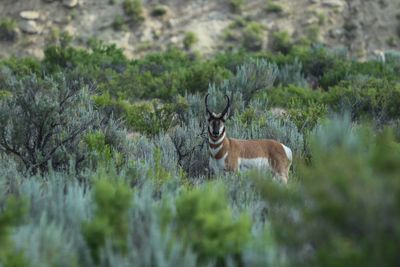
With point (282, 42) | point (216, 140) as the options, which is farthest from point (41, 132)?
point (282, 42)

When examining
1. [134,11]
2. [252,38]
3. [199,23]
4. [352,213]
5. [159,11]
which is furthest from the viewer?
[159,11]

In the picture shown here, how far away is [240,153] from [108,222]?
3705mm

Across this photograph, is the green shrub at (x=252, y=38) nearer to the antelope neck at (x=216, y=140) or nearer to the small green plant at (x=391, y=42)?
the small green plant at (x=391, y=42)

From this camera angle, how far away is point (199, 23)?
26.4m

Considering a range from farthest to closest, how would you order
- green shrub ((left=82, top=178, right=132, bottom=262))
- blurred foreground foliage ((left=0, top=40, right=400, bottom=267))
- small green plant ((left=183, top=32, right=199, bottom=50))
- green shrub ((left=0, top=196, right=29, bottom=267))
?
small green plant ((left=183, top=32, right=199, bottom=50)), green shrub ((left=82, top=178, right=132, bottom=262)), green shrub ((left=0, top=196, right=29, bottom=267)), blurred foreground foliage ((left=0, top=40, right=400, bottom=267))

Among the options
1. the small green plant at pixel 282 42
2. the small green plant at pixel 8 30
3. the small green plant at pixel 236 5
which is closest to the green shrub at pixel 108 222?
the small green plant at pixel 282 42

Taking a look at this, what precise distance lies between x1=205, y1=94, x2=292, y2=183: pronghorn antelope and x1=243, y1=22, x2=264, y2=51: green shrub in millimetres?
18508

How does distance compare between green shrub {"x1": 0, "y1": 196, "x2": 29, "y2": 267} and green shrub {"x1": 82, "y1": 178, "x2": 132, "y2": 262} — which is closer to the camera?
green shrub {"x1": 0, "y1": 196, "x2": 29, "y2": 267}

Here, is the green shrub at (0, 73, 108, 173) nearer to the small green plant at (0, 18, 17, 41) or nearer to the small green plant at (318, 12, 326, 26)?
the small green plant at (0, 18, 17, 41)

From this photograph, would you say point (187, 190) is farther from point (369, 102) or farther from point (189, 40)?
point (189, 40)

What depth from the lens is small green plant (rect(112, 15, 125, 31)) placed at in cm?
2578

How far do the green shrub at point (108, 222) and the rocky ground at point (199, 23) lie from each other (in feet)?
69.9

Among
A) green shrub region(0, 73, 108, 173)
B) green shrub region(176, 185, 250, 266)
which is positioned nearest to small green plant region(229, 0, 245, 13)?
green shrub region(0, 73, 108, 173)

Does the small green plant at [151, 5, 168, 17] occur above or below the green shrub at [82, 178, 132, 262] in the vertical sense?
below
